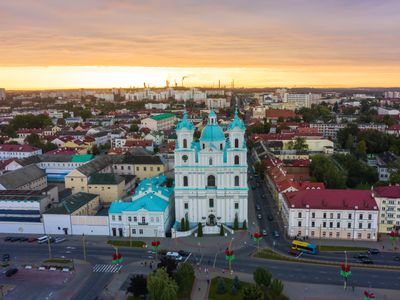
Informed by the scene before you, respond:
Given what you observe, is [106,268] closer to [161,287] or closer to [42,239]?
[42,239]

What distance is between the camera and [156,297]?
39.3 m

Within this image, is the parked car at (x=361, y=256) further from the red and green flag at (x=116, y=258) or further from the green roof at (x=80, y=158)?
the green roof at (x=80, y=158)

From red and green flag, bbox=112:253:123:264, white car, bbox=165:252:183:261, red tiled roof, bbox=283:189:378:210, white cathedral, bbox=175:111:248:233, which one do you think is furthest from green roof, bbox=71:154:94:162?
red tiled roof, bbox=283:189:378:210

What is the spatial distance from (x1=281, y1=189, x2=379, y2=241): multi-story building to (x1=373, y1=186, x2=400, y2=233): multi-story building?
236 cm

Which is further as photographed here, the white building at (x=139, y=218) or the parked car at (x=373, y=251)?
the white building at (x=139, y=218)

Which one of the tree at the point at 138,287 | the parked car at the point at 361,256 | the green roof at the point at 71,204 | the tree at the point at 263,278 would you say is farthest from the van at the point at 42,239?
the parked car at the point at 361,256

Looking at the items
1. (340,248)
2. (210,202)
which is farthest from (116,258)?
(340,248)

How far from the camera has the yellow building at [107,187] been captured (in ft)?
255

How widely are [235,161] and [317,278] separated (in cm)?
2245

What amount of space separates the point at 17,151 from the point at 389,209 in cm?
9595

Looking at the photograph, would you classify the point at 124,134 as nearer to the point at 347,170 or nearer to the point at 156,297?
the point at 347,170

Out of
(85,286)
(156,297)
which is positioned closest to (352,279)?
(156,297)

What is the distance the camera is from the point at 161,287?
39.5 metres

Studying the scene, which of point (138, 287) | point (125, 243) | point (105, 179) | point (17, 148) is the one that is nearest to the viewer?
point (138, 287)
